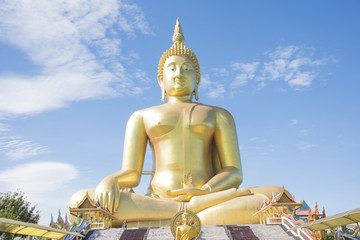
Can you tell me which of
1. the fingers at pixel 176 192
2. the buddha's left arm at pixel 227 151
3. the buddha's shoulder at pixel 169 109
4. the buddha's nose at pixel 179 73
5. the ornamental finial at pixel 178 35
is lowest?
the fingers at pixel 176 192

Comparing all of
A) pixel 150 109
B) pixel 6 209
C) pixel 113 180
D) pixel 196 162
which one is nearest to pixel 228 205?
pixel 196 162

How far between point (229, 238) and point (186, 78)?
622 centimetres

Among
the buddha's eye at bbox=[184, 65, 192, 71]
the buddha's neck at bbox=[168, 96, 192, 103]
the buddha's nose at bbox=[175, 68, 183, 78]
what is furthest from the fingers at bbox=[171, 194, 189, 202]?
the buddha's eye at bbox=[184, 65, 192, 71]

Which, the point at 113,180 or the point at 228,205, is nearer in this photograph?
the point at 228,205

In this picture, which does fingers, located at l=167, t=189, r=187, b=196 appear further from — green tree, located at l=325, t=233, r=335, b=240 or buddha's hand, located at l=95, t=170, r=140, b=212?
green tree, located at l=325, t=233, r=335, b=240

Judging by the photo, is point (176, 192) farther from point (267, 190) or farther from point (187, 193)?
point (267, 190)

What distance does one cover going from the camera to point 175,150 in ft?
38.7

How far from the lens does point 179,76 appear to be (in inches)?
499

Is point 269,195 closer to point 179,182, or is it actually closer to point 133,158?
point 179,182

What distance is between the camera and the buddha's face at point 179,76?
12734mm

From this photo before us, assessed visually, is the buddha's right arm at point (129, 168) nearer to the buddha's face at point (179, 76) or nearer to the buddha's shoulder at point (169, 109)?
the buddha's shoulder at point (169, 109)

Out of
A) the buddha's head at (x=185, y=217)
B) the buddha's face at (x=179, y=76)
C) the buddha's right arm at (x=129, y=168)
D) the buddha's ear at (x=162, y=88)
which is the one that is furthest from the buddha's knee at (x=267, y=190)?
the buddha's ear at (x=162, y=88)

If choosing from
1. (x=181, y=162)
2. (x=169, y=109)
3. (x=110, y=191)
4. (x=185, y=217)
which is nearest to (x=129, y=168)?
(x=181, y=162)

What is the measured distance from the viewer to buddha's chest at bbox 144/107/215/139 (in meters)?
12.0
